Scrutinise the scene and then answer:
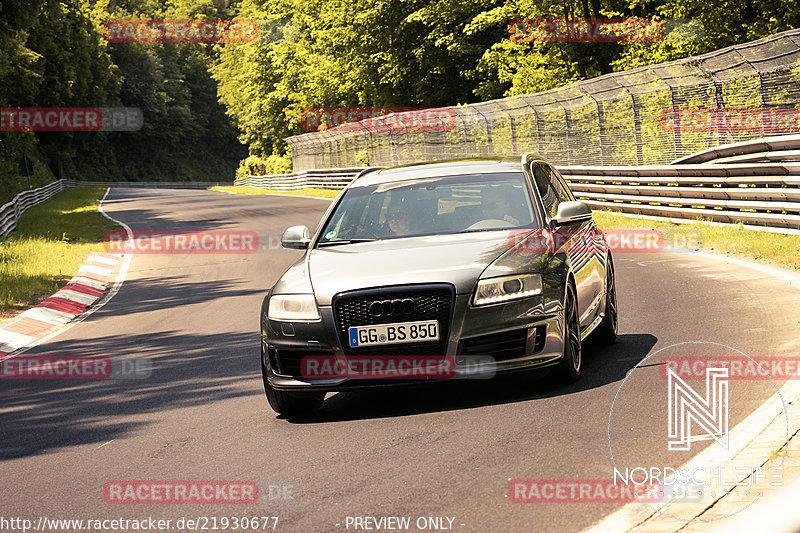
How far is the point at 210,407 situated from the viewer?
25.6 feet

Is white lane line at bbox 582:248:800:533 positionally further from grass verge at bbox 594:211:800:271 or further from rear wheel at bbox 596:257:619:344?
grass verge at bbox 594:211:800:271

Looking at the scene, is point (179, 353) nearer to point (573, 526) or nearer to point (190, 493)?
point (190, 493)

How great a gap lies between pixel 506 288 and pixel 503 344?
352 mm

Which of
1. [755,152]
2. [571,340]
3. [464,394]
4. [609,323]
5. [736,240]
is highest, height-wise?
[755,152]

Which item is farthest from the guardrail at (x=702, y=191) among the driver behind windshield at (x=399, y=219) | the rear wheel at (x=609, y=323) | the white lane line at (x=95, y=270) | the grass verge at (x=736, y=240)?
the white lane line at (x=95, y=270)

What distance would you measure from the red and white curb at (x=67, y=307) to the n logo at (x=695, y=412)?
8.14m

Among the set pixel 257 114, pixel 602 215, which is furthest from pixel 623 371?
pixel 257 114

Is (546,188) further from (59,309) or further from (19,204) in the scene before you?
(19,204)

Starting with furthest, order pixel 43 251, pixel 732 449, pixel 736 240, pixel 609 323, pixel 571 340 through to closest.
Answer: pixel 43 251
pixel 736 240
pixel 609 323
pixel 571 340
pixel 732 449

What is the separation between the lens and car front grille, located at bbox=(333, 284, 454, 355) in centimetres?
657

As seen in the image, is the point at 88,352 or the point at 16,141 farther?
the point at 16,141

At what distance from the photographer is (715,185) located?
19.0 meters

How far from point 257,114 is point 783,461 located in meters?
83.3

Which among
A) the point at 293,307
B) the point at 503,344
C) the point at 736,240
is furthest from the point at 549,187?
the point at 736,240
